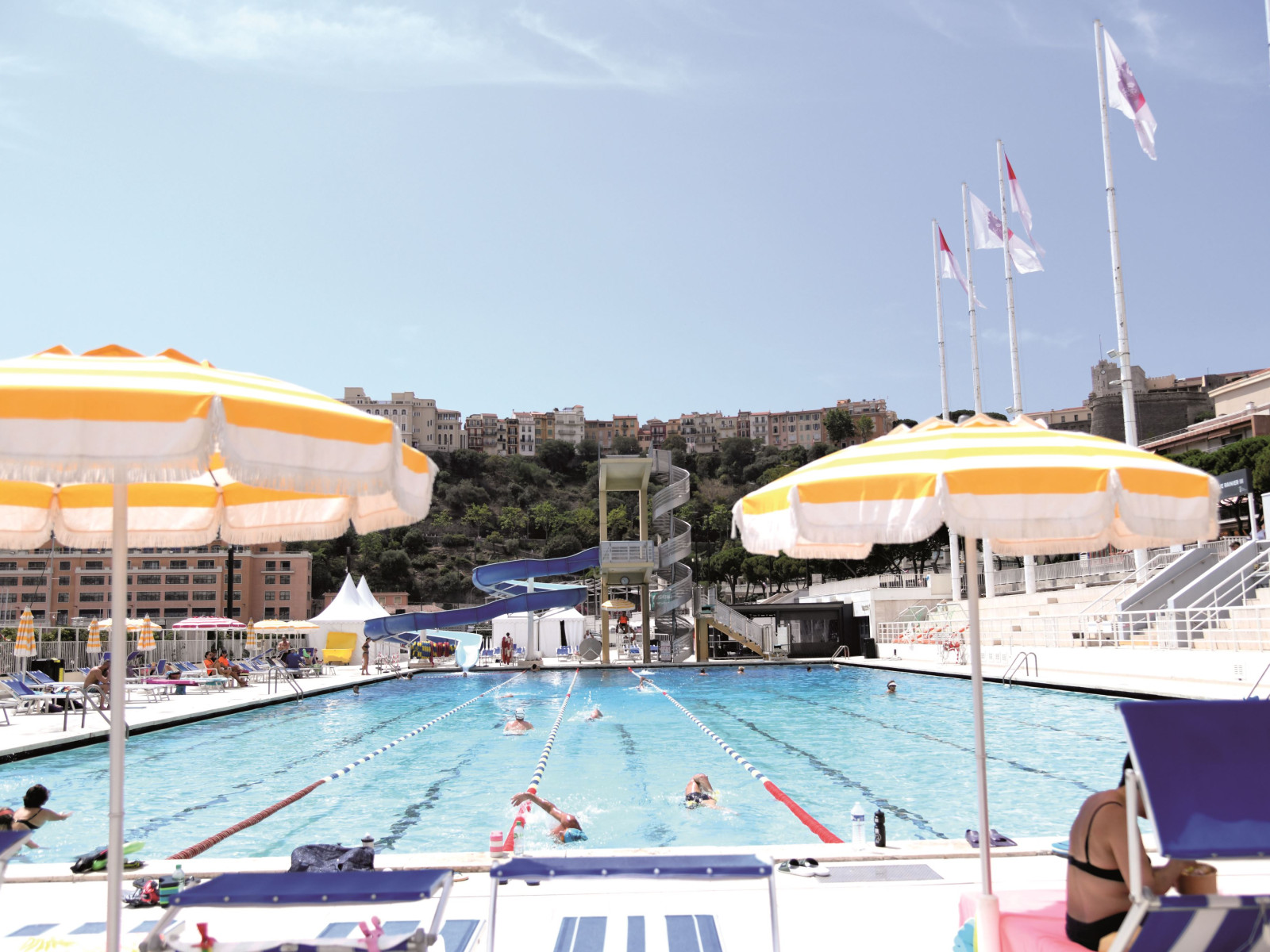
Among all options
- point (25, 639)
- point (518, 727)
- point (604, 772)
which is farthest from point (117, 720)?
point (25, 639)

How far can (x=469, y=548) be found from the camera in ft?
363

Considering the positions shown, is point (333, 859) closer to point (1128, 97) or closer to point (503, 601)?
point (1128, 97)

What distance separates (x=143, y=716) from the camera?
48.9ft

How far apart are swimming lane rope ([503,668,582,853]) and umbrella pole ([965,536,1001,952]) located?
9.16 ft

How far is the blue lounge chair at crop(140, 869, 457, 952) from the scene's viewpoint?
2.75 m

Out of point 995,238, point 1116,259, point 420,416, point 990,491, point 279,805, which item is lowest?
point 279,805

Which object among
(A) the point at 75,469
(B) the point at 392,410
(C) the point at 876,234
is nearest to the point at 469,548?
(B) the point at 392,410

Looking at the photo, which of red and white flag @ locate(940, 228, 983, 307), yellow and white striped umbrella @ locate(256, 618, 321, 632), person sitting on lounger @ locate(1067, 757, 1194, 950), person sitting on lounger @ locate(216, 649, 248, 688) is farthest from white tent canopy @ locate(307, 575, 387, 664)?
person sitting on lounger @ locate(1067, 757, 1194, 950)

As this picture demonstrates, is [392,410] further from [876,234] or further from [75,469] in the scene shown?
[75,469]

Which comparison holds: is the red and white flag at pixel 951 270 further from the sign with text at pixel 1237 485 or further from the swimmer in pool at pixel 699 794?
the swimmer in pool at pixel 699 794

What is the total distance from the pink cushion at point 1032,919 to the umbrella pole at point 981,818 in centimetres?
4

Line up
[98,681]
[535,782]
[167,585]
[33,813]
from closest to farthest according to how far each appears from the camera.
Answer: [33,813], [535,782], [98,681], [167,585]

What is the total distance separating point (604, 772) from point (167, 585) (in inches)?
3268

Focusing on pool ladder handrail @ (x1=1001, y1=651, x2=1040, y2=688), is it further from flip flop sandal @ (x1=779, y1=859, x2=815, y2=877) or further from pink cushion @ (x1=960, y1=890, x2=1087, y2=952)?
pink cushion @ (x1=960, y1=890, x2=1087, y2=952)
